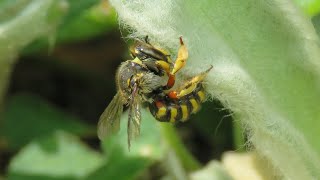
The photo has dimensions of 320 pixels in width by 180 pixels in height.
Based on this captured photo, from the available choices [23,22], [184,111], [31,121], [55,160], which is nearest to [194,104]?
[184,111]

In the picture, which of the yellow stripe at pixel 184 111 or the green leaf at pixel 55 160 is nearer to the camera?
the yellow stripe at pixel 184 111

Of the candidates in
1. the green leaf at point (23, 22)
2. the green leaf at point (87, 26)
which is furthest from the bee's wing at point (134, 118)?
the green leaf at point (87, 26)

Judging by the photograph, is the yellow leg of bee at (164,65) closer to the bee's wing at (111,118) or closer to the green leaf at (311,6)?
the bee's wing at (111,118)

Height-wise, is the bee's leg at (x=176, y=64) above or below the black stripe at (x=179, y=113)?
above

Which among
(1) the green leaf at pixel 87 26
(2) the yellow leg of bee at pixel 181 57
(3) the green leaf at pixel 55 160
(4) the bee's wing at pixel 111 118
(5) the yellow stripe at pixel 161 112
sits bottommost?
(3) the green leaf at pixel 55 160

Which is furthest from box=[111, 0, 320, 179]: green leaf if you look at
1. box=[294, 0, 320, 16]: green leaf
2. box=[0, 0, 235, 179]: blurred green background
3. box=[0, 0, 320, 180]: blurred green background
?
box=[0, 0, 235, 179]: blurred green background

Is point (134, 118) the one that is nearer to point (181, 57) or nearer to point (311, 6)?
point (181, 57)

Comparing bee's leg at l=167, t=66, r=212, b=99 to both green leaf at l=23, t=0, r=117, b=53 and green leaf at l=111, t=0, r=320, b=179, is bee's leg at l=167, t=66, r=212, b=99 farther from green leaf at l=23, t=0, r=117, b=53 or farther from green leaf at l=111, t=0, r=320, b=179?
green leaf at l=23, t=0, r=117, b=53

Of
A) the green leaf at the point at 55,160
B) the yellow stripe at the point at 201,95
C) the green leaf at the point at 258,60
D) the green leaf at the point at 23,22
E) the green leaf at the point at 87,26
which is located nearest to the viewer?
the green leaf at the point at 258,60
